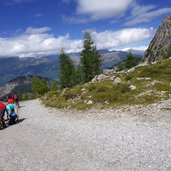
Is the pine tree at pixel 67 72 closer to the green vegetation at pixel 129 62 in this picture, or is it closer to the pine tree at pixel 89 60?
the pine tree at pixel 89 60

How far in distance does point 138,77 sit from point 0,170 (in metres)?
25.0

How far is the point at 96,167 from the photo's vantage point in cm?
1144

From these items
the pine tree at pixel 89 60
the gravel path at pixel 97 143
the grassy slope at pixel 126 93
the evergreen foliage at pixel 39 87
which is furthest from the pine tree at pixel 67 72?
the gravel path at pixel 97 143

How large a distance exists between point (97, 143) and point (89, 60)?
208ft

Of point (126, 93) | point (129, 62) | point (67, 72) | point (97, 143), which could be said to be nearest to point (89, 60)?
point (67, 72)

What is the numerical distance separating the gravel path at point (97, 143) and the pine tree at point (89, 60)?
54937 millimetres

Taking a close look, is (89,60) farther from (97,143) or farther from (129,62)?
(97,143)

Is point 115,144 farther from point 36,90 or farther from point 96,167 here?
point 36,90

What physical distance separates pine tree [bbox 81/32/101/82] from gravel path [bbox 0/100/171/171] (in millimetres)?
54937

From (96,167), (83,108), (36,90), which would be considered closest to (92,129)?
(96,167)

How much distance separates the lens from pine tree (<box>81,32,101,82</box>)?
254 feet

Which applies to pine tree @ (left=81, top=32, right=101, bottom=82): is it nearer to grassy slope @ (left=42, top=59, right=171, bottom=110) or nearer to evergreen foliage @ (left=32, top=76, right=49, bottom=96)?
evergreen foliage @ (left=32, top=76, right=49, bottom=96)

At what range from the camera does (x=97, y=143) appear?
590 inches

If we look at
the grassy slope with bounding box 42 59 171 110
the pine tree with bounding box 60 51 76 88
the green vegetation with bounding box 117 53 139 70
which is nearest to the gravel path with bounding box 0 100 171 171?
the grassy slope with bounding box 42 59 171 110
